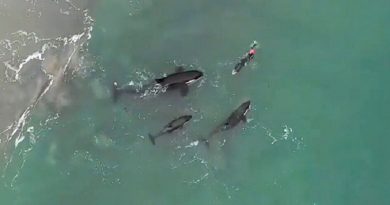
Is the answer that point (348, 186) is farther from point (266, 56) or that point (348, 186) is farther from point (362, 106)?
point (266, 56)

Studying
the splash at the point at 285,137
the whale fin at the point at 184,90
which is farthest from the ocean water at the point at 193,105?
the whale fin at the point at 184,90

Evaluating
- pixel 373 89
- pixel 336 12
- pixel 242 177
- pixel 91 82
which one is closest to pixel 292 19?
pixel 336 12

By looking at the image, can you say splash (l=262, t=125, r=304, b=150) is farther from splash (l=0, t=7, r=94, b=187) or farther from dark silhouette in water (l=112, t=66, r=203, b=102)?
splash (l=0, t=7, r=94, b=187)

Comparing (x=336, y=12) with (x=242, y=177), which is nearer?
(x=242, y=177)

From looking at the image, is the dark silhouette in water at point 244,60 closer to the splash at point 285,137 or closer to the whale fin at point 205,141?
the splash at point 285,137

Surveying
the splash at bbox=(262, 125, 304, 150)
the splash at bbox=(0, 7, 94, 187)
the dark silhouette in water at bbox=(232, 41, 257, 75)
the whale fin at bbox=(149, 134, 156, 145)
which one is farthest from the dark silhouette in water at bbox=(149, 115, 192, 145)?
the splash at bbox=(0, 7, 94, 187)
